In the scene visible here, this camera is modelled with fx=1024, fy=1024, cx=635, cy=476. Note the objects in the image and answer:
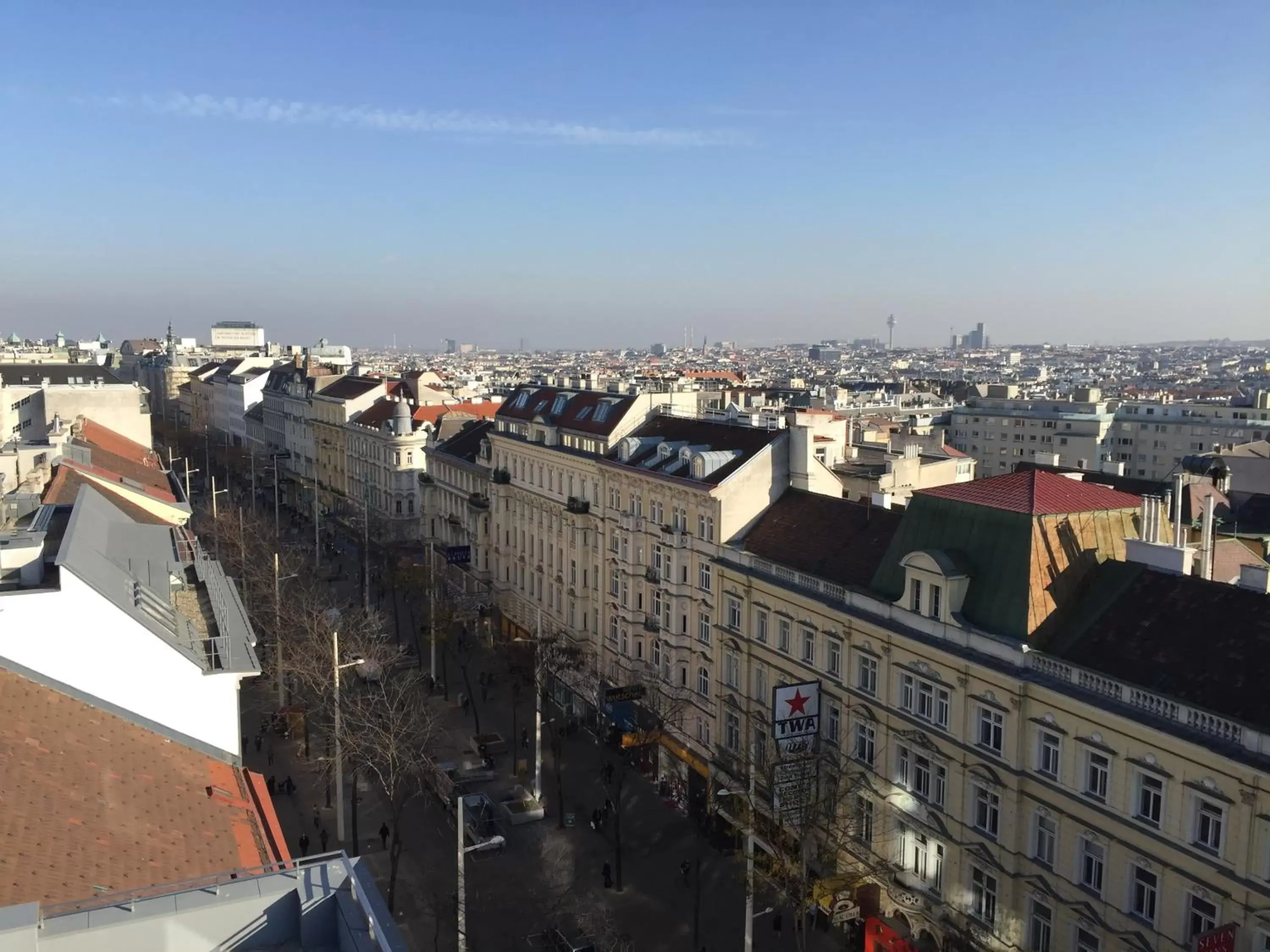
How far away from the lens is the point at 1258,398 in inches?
5300

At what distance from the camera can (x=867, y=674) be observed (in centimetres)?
3866

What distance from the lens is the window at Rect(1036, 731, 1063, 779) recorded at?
30.7 meters

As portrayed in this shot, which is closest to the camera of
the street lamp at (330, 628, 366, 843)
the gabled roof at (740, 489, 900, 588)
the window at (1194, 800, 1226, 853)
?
the window at (1194, 800, 1226, 853)

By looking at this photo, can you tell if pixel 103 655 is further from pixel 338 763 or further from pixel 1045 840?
pixel 1045 840

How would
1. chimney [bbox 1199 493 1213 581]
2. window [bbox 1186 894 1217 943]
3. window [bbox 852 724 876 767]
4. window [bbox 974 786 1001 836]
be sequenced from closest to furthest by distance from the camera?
1. window [bbox 1186 894 1217 943]
2. window [bbox 974 786 1001 836]
3. chimney [bbox 1199 493 1213 581]
4. window [bbox 852 724 876 767]

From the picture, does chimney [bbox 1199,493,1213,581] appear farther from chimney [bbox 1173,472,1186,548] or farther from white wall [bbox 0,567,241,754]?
white wall [bbox 0,567,241,754]

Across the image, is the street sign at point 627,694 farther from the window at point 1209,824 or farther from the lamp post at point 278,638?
the window at point 1209,824

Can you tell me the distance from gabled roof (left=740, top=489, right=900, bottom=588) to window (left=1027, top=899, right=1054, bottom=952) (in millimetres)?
12831

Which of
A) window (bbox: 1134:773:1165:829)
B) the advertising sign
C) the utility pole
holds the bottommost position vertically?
the utility pole

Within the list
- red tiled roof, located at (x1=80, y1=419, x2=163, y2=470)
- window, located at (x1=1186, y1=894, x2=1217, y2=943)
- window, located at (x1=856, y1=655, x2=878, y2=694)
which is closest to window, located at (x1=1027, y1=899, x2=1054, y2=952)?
window, located at (x1=1186, y1=894, x2=1217, y2=943)

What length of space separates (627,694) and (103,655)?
32606mm

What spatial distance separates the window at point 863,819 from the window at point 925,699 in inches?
174

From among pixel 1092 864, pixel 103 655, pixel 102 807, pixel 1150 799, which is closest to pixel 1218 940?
pixel 1150 799

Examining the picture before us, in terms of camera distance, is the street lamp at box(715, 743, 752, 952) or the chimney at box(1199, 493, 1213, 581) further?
the chimney at box(1199, 493, 1213, 581)
